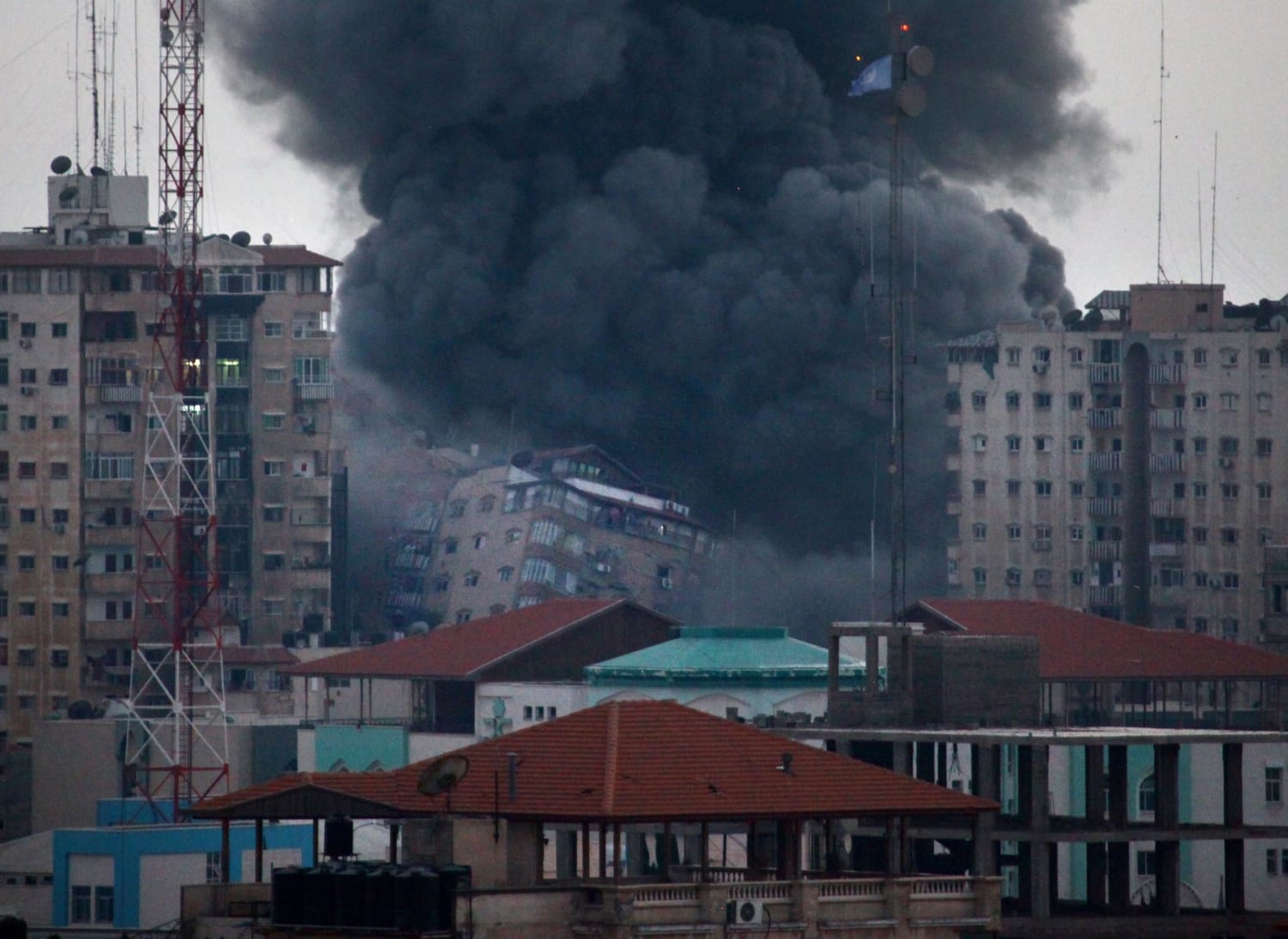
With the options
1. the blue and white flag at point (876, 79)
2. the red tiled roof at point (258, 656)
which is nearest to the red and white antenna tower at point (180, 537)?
the red tiled roof at point (258, 656)

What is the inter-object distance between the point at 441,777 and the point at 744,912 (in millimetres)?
5271

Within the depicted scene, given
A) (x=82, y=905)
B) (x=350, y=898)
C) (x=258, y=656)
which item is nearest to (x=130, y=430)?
(x=258, y=656)

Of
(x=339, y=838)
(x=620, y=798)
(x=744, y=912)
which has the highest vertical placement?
(x=620, y=798)

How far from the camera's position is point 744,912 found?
4934cm

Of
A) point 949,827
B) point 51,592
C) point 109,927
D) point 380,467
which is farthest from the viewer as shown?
point 380,467

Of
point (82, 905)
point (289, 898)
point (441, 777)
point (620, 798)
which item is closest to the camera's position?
point (289, 898)

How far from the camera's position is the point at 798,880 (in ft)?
165

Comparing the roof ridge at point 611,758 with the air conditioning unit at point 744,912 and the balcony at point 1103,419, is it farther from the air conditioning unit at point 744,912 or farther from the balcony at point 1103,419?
the balcony at point 1103,419

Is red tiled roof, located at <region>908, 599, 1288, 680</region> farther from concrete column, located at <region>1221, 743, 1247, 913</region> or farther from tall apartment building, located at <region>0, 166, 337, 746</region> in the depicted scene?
tall apartment building, located at <region>0, 166, 337, 746</region>

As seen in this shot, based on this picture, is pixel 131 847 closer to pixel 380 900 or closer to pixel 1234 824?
pixel 1234 824

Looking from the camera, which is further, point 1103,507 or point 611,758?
point 1103,507

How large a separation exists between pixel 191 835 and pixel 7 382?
1993 inches

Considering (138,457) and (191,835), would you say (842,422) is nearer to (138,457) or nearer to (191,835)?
(138,457)

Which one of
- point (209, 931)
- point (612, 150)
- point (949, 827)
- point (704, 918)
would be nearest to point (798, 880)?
point (704, 918)
